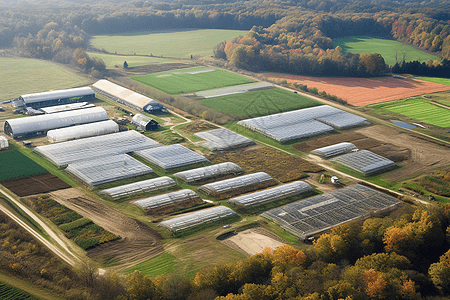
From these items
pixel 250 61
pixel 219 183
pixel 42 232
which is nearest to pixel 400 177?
pixel 219 183

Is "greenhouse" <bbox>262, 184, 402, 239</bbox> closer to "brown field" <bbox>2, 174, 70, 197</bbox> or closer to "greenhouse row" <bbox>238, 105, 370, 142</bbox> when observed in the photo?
"greenhouse row" <bbox>238, 105, 370, 142</bbox>

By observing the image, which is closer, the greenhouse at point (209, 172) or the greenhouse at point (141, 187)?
the greenhouse at point (141, 187)

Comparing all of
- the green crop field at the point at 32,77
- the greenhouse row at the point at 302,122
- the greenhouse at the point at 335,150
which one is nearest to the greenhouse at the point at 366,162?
the greenhouse at the point at 335,150

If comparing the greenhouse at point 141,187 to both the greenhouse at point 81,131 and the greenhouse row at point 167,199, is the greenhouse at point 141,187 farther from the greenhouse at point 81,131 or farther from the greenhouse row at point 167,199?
the greenhouse at point 81,131

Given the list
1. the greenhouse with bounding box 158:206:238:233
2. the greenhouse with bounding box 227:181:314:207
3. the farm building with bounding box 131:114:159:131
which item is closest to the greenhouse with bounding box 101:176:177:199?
the greenhouse with bounding box 158:206:238:233

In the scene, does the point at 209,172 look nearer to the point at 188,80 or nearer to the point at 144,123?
the point at 144,123

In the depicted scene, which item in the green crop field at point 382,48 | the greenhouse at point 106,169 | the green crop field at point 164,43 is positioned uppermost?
the green crop field at point 382,48

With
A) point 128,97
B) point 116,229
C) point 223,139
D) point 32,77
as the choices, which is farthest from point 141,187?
point 32,77
